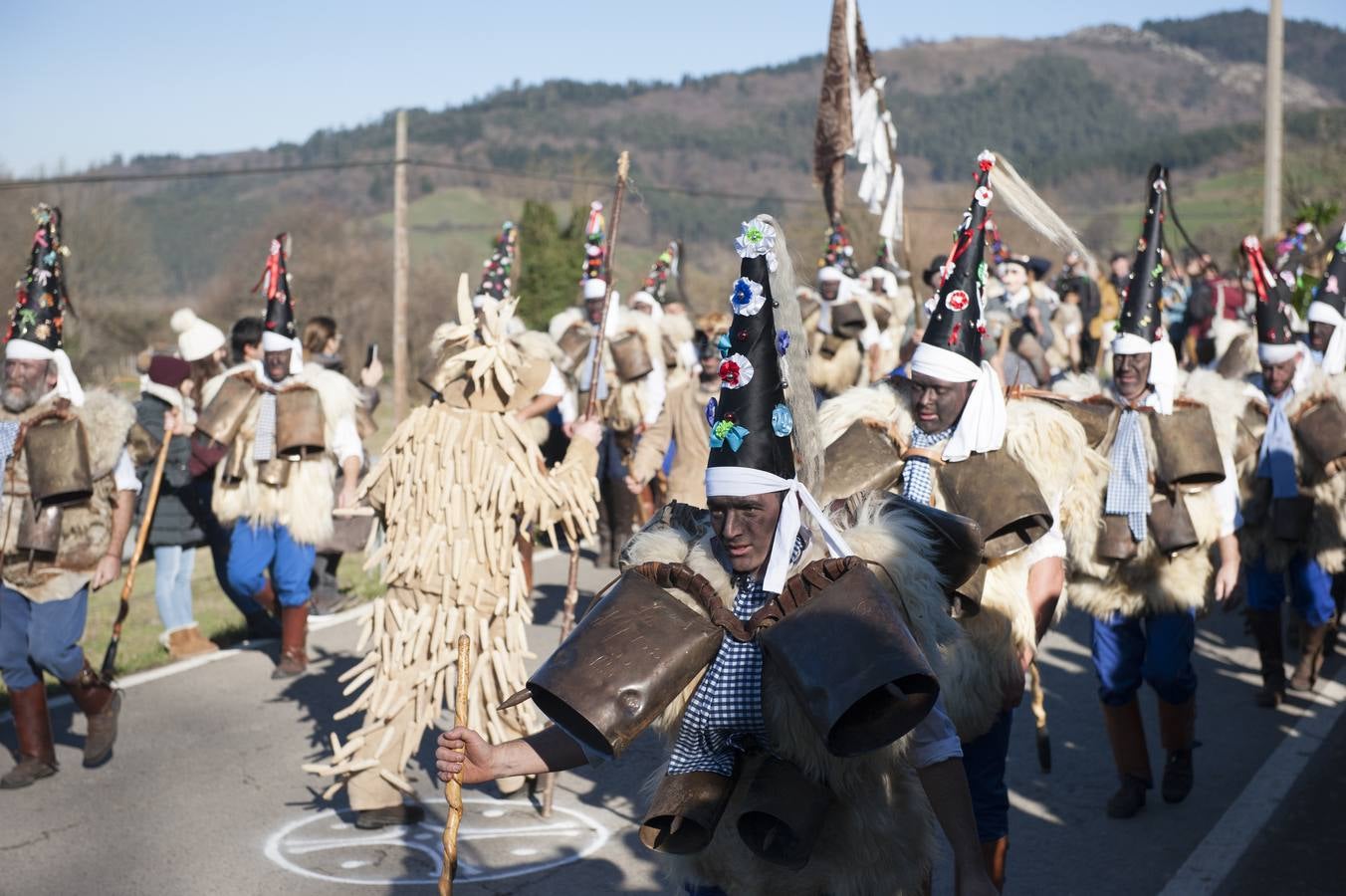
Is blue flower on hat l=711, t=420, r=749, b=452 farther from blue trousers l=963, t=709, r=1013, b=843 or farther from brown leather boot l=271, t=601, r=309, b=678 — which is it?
brown leather boot l=271, t=601, r=309, b=678

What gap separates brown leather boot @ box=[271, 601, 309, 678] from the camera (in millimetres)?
8914

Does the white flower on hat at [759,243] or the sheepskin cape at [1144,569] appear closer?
the white flower on hat at [759,243]

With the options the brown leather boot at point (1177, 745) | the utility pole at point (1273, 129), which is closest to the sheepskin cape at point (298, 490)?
the brown leather boot at point (1177, 745)

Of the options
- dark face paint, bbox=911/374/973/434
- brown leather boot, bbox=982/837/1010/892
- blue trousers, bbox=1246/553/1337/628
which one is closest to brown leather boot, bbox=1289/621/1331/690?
blue trousers, bbox=1246/553/1337/628

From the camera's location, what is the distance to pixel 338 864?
232 inches

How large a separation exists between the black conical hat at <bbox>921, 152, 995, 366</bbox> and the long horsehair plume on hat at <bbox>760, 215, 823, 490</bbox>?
56.5 inches

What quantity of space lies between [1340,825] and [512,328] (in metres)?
7.61

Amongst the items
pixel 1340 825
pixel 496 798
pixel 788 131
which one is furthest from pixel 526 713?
pixel 788 131

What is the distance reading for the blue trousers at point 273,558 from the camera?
8.72 m

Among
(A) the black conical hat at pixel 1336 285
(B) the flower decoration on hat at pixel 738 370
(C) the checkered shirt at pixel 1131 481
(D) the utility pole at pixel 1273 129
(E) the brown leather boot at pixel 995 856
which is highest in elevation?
(D) the utility pole at pixel 1273 129

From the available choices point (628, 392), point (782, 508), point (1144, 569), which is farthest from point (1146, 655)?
point (628, 392)

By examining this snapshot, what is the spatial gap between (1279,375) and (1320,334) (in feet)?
3.12

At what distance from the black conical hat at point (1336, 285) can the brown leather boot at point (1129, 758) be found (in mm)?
3851

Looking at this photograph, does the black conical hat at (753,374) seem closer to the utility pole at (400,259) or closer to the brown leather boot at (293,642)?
the brown leather boot at (293,642)
